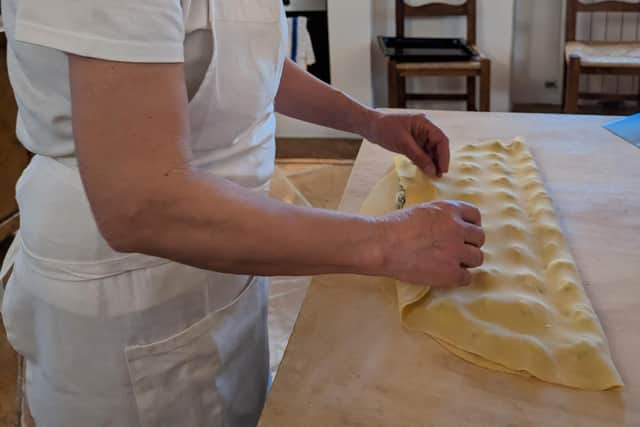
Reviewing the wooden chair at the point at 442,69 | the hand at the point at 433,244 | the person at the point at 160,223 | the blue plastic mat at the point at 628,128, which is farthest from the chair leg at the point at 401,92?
the hand at the point at 433,244

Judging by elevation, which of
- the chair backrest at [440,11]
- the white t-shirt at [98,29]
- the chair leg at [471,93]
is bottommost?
the chair leg at [471,93]

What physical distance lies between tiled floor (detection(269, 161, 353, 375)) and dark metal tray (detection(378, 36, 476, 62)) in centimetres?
58

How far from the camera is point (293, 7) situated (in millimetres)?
3561

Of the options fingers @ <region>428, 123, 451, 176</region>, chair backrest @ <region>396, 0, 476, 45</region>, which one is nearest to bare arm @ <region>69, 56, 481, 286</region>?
fingers @ <region>428, 123, 451, 176</region>

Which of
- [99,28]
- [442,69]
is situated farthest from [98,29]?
[442,69]

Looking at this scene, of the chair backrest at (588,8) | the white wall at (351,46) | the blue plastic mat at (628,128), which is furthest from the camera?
the white wall at (351,46)

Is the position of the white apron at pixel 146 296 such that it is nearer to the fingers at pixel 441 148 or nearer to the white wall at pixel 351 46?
the fingers at pixel 441 148

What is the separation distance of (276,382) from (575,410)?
0.28 meters

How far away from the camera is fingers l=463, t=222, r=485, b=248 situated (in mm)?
707

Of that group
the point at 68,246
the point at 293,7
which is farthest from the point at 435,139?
the point at 293,7

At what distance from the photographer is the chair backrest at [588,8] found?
3.22 metres

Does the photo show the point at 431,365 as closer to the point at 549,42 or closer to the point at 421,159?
the point at 421,159

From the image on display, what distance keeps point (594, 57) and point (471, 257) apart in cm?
260

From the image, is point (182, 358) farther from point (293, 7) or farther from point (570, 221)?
point (293, 7)
